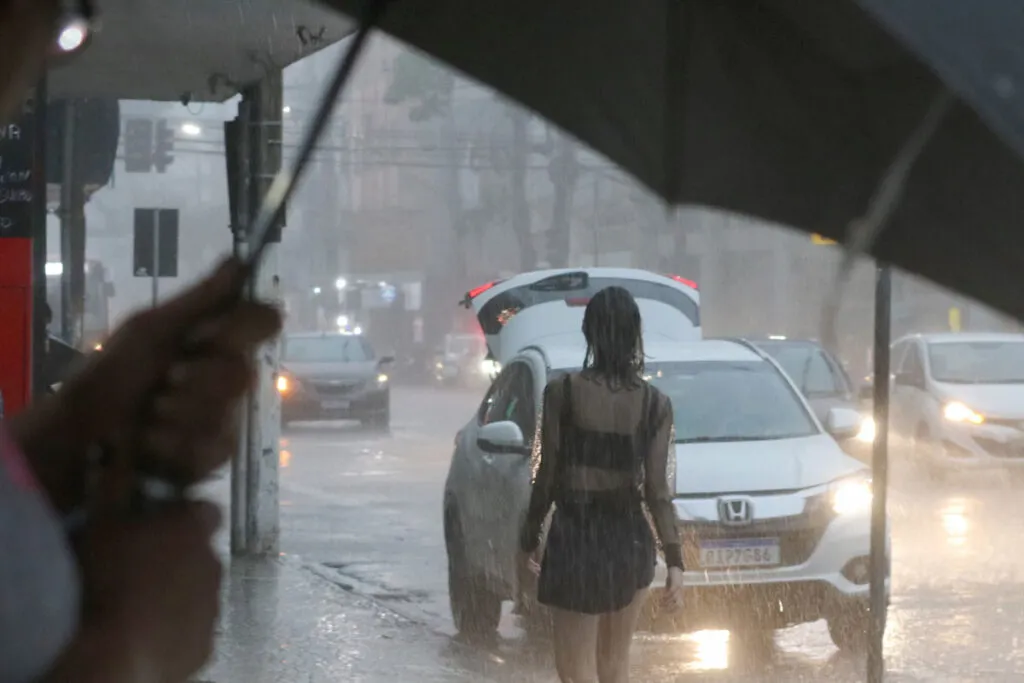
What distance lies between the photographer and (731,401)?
1027 centimetres

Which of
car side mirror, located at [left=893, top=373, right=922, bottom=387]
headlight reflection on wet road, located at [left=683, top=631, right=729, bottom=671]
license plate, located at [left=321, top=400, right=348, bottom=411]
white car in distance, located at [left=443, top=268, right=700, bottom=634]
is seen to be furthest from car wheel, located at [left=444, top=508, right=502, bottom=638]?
license plate, located at [left=321, top=400, right=348, bottom=411]

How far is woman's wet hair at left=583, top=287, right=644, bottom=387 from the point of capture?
6332 mm

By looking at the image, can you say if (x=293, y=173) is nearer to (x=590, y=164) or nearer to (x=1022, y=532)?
(x=590, y=164)

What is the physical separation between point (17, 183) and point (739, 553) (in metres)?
4.20

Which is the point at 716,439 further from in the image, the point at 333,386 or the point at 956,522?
the point at 333,386

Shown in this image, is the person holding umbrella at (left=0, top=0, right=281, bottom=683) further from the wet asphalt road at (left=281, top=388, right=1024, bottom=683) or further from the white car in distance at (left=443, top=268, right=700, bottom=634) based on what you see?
the wet asphalt road at (left=281, top=388, right=1024, bottom=683)

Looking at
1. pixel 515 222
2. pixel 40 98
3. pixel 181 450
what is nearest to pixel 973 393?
pixel 40 98

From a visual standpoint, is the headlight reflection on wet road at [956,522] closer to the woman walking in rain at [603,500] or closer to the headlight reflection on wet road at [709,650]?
the headlight reflection on wet road at [709,650]

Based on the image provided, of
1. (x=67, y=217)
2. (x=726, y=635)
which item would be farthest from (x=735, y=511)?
(x=67, y=217)

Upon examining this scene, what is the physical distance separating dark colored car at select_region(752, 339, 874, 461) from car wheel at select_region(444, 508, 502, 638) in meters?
7.90

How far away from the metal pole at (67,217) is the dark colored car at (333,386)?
1134 cm

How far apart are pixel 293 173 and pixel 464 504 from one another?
814cm

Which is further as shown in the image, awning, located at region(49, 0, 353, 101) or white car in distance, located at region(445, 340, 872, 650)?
white car in distance, located at region(445, 340, 872, 650)

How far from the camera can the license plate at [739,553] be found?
8.82 metres
